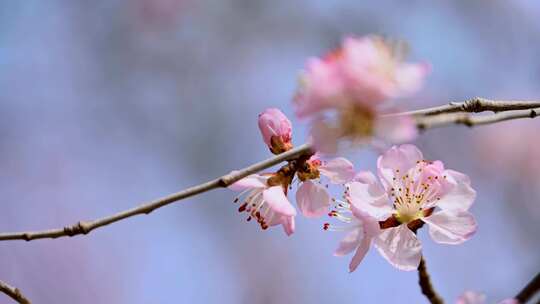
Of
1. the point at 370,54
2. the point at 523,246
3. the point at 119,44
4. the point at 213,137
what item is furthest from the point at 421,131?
the point at 119,44

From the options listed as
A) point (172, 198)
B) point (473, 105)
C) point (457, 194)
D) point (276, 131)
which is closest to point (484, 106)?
point (473, 105)

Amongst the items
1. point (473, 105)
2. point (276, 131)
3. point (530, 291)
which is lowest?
Result: point (530, 291)

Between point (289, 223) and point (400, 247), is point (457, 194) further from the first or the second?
point (289, 223)

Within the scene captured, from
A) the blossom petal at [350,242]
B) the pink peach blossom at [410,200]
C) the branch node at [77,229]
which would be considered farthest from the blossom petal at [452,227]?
the branch node at [77,229]

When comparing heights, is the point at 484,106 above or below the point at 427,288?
above

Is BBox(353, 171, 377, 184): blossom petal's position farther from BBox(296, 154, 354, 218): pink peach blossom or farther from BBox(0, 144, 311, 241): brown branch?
BBox(0, 144, 311, 241): brown branch

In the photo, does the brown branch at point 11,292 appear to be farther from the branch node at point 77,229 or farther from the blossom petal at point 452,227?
the blossom petal at point 452,227

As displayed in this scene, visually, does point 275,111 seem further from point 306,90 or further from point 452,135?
point 452,135
